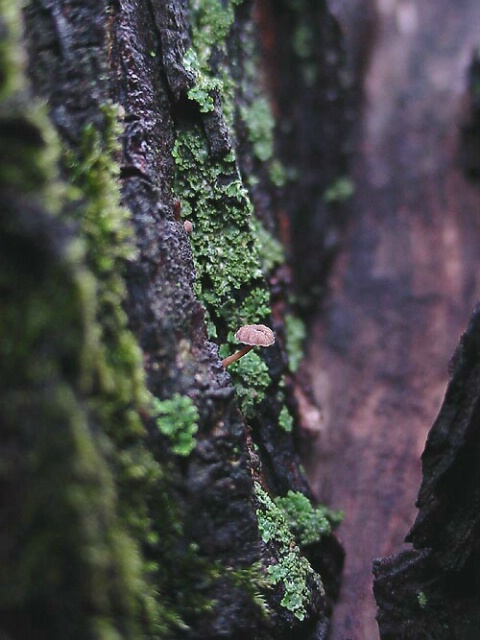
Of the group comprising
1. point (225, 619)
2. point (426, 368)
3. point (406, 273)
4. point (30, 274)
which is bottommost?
point (225, 619)

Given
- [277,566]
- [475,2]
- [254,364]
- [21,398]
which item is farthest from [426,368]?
[475,2]

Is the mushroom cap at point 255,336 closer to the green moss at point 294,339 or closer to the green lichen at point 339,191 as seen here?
the green moss at point 294,339

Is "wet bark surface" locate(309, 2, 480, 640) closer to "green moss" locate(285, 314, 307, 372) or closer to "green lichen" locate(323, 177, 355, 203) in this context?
"green lichen" locate(323, 177, 355, 203)

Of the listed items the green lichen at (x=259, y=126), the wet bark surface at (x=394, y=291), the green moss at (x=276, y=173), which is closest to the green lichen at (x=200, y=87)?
the green lichen at (x=259, y=126)

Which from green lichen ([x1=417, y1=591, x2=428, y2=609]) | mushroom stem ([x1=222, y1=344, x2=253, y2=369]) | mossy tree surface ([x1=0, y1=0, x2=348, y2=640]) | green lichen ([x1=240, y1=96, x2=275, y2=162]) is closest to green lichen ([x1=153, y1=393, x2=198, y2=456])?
mossy tree surface ([x1=0, y1=0, x2=348, y2=640])

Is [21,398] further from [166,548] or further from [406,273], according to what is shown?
[406,273]

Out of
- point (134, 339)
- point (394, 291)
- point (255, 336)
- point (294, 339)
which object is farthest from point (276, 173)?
point (134, 339)

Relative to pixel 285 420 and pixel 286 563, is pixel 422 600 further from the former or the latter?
pixel 285 420
